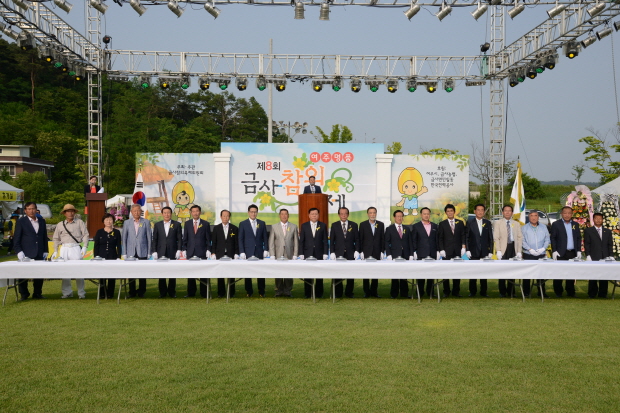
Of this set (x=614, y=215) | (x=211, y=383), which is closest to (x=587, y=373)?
(x=211, y=383)

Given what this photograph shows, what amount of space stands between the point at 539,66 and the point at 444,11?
4271mm

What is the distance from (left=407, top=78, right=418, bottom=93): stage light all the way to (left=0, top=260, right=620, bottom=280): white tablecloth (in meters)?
→ 10.4

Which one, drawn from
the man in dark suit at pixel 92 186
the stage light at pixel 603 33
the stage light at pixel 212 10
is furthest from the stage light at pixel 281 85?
the stage light at pixel 603 33

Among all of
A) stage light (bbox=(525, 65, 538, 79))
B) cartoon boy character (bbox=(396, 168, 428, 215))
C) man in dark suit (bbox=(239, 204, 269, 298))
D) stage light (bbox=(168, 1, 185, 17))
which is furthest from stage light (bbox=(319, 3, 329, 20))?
stage light (bbox=(525, 65, 538, 79))

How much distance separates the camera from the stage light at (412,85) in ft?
Answer: 56.9

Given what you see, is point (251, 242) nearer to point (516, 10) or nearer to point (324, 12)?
point (324, 12)

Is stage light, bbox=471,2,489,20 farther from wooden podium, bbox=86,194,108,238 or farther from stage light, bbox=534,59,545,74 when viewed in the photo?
wooden podium, bbox=86,194,108,238

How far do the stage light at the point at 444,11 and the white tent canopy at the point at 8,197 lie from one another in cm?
1342

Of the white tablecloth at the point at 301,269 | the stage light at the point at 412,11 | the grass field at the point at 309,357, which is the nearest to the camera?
the grass field at the point at 309,357

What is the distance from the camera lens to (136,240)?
8867 mm

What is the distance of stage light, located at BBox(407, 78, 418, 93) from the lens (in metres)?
17.3

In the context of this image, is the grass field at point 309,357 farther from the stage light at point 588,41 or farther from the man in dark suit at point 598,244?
the stage light at point 588,41

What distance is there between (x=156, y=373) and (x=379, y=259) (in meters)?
4.66

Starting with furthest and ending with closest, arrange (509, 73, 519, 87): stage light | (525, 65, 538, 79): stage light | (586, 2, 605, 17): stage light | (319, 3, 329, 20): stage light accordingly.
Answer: (509, 73, 519, 87): stage light
(525, 65, 538, 79): stage light
(319, 3, 329, 20): stage light
(586, 2, 605, 17): stage light
